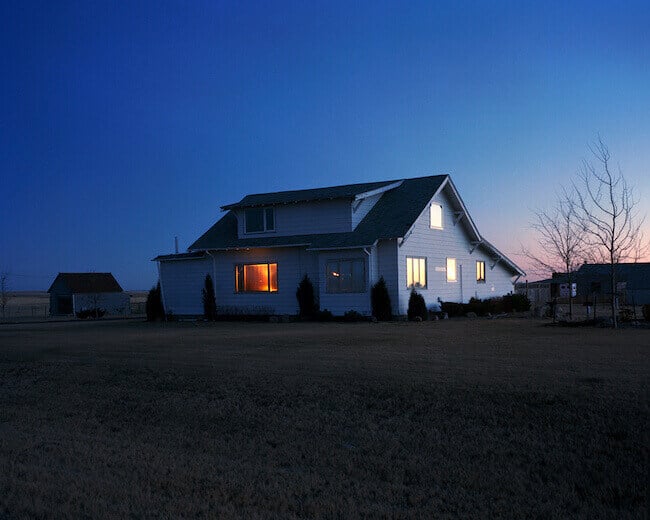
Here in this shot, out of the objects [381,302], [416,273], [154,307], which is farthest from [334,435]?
[154,307]

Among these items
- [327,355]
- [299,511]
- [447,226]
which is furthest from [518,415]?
[447,226]

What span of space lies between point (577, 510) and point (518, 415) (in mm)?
2685

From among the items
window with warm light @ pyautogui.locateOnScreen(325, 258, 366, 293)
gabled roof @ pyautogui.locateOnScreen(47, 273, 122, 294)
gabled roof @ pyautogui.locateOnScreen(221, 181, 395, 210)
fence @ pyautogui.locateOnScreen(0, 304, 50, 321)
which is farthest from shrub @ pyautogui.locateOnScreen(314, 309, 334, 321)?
gabled roof @ pyautogui.locateOnScreen(47, 273, 122, 294)

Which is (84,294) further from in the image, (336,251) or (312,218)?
(336,251)

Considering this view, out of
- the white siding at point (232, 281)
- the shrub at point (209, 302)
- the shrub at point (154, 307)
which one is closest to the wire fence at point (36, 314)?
the shrub at point (154, 307)

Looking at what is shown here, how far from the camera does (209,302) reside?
2988 cm

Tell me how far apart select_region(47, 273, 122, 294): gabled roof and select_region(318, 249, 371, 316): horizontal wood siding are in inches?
1419

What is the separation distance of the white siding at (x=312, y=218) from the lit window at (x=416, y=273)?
299cm

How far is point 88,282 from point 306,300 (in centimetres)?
3668

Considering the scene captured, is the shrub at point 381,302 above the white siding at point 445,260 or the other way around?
the other way around

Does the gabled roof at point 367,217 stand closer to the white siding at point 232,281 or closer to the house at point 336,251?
the house at point 336,251

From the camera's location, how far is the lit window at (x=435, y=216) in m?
28.7

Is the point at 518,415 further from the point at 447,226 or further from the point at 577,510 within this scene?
the point at 447,226

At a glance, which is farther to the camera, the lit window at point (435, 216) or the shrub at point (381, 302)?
the lit window at point (435, 216)
